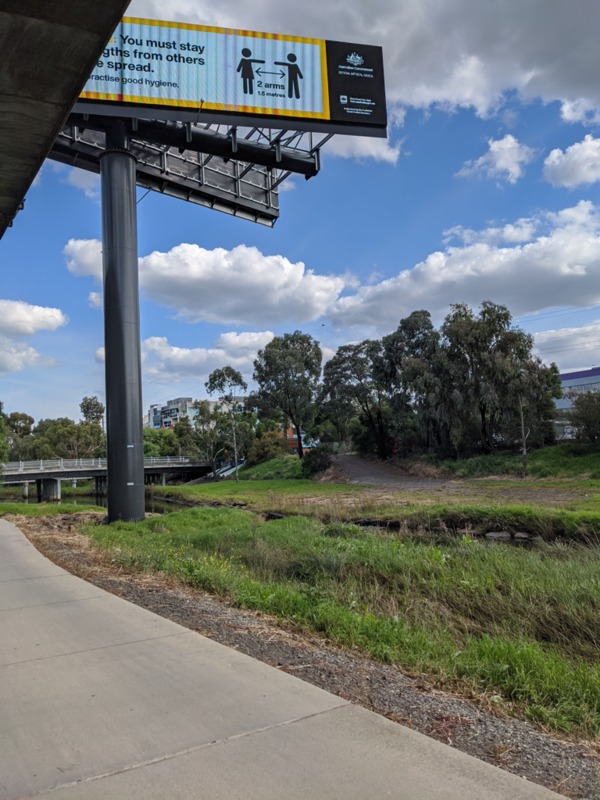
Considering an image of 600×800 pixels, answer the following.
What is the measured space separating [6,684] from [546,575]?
7.24m

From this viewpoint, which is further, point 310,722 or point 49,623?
point 49,623

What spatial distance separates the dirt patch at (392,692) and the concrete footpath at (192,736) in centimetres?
21

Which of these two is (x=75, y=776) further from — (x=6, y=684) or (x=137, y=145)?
(x=137, y=145)

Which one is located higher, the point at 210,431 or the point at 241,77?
the point at 241,77

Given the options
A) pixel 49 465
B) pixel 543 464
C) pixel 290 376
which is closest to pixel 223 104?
pixel 543 464

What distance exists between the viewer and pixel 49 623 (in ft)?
20.5

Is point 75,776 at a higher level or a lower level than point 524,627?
higher

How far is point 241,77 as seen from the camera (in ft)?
66.3

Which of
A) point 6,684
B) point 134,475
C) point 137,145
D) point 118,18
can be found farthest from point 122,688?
point 137,145

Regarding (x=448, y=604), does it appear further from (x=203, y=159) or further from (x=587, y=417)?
(x=587, y=417)

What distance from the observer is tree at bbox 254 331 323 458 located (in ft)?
191

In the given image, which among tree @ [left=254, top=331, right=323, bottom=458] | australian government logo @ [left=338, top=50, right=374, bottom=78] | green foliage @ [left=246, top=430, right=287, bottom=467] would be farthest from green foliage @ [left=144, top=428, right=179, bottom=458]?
australian government logo @ [left=338, top=50, right=374, bottom=78]

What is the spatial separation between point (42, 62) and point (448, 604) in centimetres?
759

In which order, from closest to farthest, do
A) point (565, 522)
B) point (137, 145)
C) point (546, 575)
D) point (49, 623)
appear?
1. point (49, 623)
2. point (546, 575)
3. point (565, 522)
4. point (137, 145)
